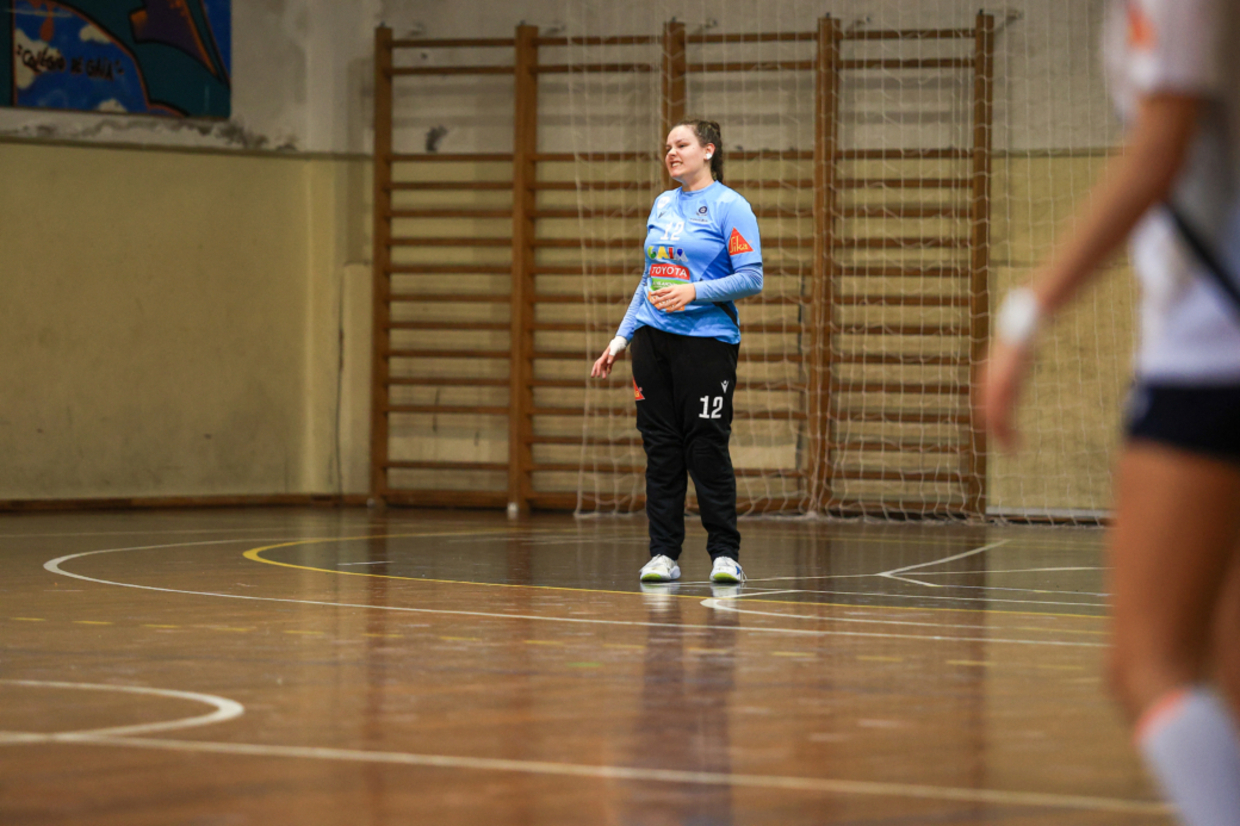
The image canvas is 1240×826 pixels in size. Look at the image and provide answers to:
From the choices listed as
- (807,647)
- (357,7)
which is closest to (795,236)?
(357,7)

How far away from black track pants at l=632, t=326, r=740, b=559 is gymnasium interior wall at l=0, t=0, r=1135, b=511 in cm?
448

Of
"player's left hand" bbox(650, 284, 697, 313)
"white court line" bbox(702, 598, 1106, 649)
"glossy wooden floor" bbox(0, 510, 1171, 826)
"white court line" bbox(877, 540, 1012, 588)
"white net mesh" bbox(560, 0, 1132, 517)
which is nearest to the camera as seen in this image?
"glossy wooden floor" bbox(0, 510, 1171, 826)

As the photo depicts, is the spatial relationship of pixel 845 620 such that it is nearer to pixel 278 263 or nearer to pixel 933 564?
pixel 933 564

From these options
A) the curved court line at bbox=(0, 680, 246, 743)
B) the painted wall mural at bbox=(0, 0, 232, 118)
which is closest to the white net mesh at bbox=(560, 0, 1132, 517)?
the painted wall mural at bbox=(0, 0, 232, 118)

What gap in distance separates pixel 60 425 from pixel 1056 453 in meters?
5.97

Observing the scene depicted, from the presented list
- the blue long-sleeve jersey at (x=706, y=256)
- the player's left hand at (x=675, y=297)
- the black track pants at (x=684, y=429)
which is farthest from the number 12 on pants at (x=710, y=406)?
the player's left hand at (x=675, y=297)

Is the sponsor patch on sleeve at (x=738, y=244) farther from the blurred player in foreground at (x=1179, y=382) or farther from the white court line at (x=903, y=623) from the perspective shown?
the blurred player in foreground at (x=1179, y=382)

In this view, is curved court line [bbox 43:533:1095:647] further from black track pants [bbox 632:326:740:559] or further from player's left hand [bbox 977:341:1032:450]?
player's left hand [bbox 977:341:1032:450]

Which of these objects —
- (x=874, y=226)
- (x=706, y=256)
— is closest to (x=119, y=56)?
(x=874, y=226)

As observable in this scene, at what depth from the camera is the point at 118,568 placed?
5.52 metres

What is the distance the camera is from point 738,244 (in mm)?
5066

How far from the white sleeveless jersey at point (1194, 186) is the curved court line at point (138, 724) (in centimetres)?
174

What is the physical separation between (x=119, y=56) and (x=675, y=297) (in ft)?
19.2

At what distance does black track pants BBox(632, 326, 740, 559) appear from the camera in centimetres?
507
